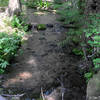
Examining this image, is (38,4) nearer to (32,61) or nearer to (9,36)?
(9,36)

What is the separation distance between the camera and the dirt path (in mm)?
6508

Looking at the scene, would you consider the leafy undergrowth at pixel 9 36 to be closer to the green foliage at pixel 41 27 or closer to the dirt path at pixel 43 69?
the dirt path at pixel 43 69

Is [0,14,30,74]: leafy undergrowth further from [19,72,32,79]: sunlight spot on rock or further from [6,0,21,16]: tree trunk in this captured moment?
[19,72,32,79]: sunlight spot on rock

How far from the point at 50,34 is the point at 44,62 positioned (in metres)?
4.52

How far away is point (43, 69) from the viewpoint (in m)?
7.73

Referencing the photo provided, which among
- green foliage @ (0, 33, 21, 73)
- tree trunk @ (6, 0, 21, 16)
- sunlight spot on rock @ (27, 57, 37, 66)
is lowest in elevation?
sunlight spot on rock @ (27, 57, 37, 66)

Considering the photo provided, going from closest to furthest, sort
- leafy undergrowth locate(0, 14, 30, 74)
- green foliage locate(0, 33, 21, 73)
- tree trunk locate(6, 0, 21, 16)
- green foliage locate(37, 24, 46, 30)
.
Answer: green foliage locate(0, 33, 21, 73)
leafy undergrowth locate(0, 14, 30, 74)
tree trunk locate(6, 0, 21, 16)
green foliage locate(37, 24, 46, 30)

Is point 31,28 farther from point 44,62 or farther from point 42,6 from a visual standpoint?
point 42,6

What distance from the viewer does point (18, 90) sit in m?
6.21

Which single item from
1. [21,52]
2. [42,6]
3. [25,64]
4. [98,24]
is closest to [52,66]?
[25,64]

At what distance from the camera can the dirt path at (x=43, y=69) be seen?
6.51 meters

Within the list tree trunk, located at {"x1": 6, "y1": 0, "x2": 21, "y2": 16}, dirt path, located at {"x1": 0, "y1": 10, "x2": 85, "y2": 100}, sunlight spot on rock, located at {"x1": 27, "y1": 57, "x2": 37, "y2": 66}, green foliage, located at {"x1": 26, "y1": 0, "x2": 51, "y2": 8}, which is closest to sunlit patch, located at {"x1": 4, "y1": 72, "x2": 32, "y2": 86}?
dirt path, located at {"x1": 0, "y1": 10, "x2": 85, "y2": 100}

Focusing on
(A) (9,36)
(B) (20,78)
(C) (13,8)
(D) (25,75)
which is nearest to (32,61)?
(D) (25,75)

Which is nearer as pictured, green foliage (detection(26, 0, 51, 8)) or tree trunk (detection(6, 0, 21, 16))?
tree trunk (detection(6, 0, 21, 16))
